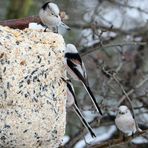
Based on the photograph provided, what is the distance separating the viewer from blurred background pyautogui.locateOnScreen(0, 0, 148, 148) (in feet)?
14.1

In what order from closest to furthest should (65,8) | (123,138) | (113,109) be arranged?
(123,138) < (113,109) < (65,8)

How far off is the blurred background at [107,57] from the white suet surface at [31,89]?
4.47ft

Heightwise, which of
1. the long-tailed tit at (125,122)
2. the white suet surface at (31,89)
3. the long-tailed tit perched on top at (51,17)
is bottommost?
the long-tailed tit at (125,122)

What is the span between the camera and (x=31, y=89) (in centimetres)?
256

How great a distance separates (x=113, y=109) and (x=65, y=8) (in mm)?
1031

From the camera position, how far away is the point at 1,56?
252 cm

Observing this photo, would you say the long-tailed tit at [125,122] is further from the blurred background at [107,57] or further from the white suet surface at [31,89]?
the white suet surface at [31,89]

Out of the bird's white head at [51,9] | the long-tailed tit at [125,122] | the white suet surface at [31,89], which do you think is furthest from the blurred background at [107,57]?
the white suet surface at [31,89]

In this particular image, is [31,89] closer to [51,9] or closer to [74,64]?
[74,64]

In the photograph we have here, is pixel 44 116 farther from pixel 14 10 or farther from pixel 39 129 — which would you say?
pixel 14 10

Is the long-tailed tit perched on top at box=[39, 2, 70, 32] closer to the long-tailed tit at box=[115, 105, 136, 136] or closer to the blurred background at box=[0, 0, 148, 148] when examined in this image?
the long-tailed tit at box=[115, 105, 136, 136]

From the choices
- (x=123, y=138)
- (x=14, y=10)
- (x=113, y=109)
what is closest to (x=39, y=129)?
(x=123, y=138)

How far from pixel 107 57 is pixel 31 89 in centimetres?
273

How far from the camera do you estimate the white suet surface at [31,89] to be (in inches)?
98.9
